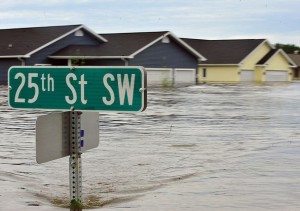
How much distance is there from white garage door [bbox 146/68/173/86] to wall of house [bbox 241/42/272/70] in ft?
43.5

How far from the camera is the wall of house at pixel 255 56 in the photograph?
61.5m

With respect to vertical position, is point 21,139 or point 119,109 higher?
point 119,109

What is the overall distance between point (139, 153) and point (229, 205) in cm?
493

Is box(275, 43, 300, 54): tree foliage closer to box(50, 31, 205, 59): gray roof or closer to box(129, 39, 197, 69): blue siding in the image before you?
box(129, 39, 197, 69): blue siding

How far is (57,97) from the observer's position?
4.05 meters

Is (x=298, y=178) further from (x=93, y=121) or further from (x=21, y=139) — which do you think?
(x=21, y=139)

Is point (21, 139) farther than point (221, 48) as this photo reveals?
No

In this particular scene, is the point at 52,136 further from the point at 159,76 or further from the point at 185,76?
the point at 185,76

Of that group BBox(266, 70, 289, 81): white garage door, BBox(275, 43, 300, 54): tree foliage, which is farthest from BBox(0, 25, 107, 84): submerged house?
BBox(275, 43, 300, 54): tree foliage

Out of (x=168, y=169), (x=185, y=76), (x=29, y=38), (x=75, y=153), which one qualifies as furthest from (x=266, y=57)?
(x=75, y=153)

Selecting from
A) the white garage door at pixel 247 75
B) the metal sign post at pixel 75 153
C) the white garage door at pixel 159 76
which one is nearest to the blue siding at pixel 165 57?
the white garage door at pixel 159 76

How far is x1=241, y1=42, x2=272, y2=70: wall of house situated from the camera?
202 feet

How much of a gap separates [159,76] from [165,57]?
5.29ft

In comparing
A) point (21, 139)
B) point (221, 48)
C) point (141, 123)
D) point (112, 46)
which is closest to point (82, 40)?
point (112, 46)
